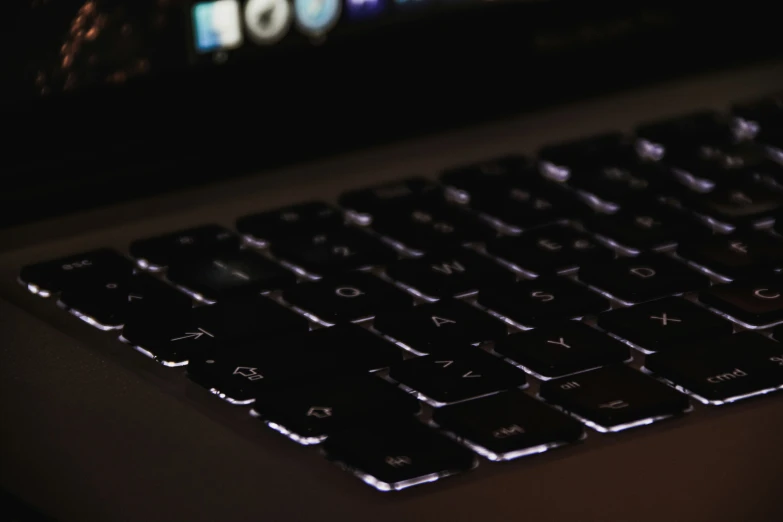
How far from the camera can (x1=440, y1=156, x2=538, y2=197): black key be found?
2.06ft

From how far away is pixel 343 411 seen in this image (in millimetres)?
417

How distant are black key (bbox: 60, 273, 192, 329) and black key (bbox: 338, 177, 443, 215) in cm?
12

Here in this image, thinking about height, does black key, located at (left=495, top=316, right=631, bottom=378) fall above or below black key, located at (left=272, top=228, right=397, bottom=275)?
below

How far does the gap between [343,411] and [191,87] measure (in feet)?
0.91

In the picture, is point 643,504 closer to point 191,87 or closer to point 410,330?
point 410,330

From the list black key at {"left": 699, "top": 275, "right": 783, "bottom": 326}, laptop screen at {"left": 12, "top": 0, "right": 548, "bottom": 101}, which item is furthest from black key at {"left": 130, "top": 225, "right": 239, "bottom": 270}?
black key at {"left": 699, "top": 275, "right": 783, "bottom": 326}

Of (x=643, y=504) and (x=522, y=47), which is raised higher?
(x=522, y=47)

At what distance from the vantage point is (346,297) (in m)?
0.51

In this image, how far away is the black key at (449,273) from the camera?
52 centimetres

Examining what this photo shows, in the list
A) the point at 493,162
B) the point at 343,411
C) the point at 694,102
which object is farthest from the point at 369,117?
the point at 343,411

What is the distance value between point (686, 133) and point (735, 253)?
155mm

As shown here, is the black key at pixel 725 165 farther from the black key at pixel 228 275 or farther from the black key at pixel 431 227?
the black key at pixel 228 275

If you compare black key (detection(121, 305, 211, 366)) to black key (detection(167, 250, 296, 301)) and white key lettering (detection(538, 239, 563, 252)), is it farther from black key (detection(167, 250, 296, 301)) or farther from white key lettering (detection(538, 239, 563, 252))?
white key lettering (detection(538, 239, 563, 252))

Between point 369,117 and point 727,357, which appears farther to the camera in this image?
point 369,117
